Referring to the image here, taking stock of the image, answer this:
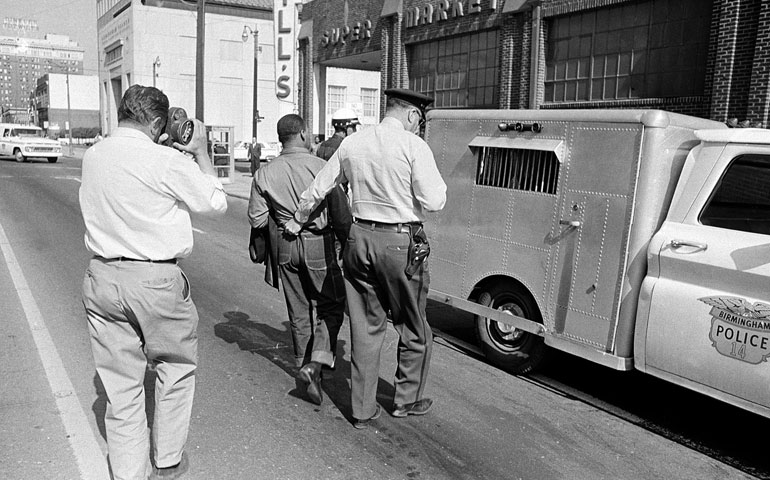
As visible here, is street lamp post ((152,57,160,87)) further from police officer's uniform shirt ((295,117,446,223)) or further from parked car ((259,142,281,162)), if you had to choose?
police officer's uniform shirt ((295,117,446,223))

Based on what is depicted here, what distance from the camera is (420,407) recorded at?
4.37 metres

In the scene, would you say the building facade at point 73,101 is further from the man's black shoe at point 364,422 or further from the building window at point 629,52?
the man's black shoe at point 364,422

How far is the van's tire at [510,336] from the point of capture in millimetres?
5129

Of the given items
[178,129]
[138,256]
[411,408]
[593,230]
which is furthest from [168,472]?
[593,230]

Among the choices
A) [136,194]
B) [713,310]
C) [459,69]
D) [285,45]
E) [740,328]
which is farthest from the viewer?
[285,45]

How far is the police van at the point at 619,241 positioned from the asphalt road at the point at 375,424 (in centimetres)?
44

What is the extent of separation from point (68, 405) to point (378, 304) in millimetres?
2216

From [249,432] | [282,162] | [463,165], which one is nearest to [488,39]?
[463,165]

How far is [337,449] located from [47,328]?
3.71 meters

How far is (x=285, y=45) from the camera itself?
1039 inches

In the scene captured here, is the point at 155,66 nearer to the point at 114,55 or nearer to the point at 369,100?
the point at 114,55

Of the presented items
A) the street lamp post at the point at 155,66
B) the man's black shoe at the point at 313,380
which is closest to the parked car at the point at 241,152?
the street lamp post at the point at 155,66

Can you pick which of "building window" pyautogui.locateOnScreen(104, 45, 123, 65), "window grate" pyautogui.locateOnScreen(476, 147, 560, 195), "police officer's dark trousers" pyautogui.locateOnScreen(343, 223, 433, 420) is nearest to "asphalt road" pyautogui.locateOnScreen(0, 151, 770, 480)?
"police officer's dark trousers" pyautogui.locateOnScreen(343, 223, 433, 420)

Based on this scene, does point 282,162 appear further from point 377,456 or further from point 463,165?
point 377,456
